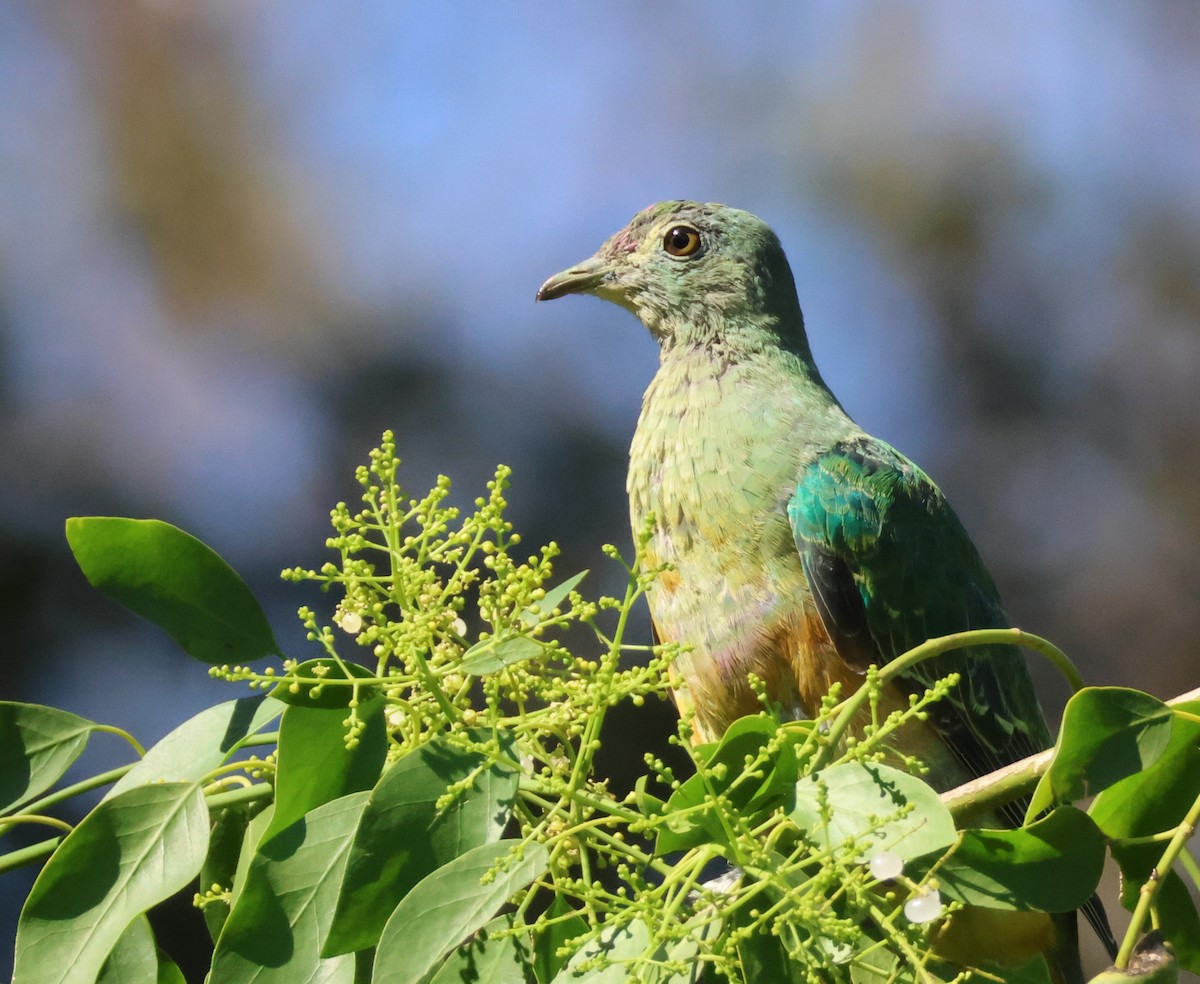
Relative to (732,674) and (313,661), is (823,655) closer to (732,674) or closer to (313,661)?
(732,674)

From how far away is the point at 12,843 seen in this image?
3.70 m

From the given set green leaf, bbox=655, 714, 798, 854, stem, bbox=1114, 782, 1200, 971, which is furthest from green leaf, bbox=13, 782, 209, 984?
stem, bbox=1114, 782, 1200, 971

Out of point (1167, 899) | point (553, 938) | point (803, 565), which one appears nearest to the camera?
point (553, 938)

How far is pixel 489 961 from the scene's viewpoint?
2.91 feet

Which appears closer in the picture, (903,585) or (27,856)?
(27,856)

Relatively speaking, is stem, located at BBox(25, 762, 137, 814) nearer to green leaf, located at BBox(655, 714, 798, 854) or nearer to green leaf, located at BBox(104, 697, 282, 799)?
green leaf, located at BBox(104, 697, 282, 799)

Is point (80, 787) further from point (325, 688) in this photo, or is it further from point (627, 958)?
point (627, 958)

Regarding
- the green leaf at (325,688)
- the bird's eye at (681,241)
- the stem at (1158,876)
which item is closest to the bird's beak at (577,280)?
the bird's eye at (681,241)

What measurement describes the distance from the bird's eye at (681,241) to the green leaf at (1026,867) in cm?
166

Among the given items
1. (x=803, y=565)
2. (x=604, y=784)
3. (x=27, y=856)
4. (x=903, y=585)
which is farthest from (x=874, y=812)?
(x=903, y=585)

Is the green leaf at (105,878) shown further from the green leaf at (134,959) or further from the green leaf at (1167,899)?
the green leaf at (1167,899)

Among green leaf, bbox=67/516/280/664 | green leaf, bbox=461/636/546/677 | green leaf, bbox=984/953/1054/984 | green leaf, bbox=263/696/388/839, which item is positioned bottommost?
green leaf, bbox=984/953/1054/984

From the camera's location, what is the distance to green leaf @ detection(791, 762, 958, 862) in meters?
0.80

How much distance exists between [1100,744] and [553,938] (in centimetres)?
42
